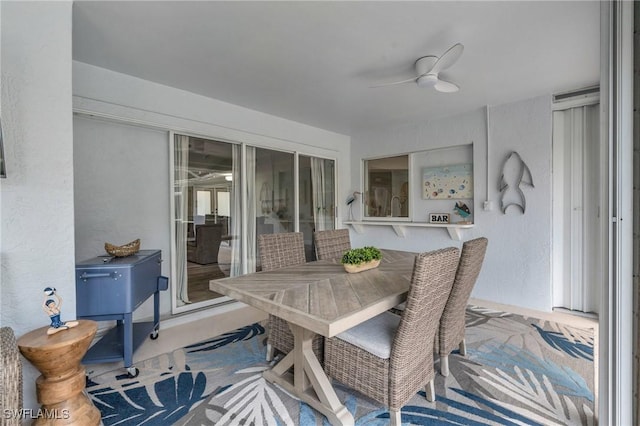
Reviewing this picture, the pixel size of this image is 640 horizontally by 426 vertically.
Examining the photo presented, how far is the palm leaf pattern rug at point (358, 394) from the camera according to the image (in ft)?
5.54

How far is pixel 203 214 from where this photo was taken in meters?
3.41

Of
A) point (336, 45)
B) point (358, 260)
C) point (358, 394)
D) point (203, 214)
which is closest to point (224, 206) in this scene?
point (203, 214)

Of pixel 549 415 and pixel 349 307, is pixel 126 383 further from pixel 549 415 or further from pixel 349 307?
pixel 549 415

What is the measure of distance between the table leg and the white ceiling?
→ 2056 mm

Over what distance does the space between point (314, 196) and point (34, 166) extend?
3.47m

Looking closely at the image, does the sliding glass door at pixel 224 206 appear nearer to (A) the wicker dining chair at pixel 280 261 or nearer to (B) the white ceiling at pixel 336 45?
(B) the white ceiling at pixel 336 45

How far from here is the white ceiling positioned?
1.83 metres

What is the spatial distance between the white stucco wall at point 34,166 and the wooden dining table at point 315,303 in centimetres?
94

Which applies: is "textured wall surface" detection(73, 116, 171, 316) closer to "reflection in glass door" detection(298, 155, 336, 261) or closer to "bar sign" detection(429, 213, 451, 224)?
"reflection in glass door" detection(298, 155, 336, 261)

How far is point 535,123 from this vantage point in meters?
3.32

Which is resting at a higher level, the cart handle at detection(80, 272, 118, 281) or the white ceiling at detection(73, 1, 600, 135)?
the white ceiling at detection(73, 1, 600, 135)

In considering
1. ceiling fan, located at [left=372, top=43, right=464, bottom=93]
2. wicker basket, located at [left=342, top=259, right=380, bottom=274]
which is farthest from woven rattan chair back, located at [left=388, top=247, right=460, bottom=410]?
ceiling fan, located at [left=372, top=43, right=464, bottom=93]

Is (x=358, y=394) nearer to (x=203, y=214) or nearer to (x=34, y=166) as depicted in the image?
(x=34, y=166)

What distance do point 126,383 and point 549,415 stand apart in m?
2.75
